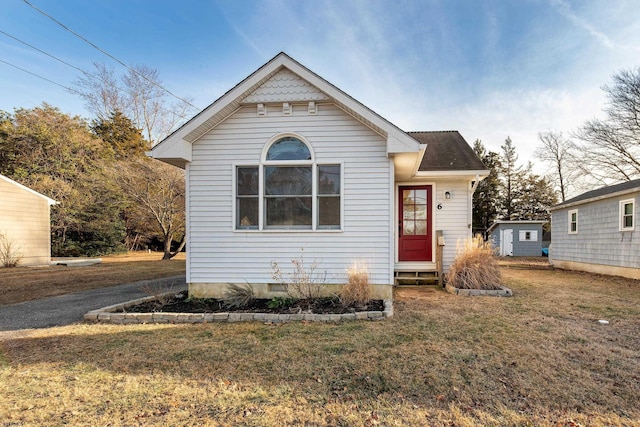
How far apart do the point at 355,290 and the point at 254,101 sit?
4025mm

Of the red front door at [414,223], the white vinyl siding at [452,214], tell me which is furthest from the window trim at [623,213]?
the red front door at [414,223]

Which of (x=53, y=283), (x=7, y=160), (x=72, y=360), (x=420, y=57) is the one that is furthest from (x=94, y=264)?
(x=420, y=57)

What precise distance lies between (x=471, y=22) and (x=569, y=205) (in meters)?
8.14

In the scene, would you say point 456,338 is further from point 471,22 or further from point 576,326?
point 471,22

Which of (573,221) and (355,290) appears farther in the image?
(573,221)

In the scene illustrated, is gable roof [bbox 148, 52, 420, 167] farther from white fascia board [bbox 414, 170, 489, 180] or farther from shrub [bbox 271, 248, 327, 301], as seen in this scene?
shrub [bbox 271, 248, 327, 301]

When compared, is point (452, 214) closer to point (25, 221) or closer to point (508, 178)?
point (25, 221)

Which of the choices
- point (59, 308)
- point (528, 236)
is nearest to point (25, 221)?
point (59, 308)

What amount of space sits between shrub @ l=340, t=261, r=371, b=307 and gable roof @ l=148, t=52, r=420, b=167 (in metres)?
2.32

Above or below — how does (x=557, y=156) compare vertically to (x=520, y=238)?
above

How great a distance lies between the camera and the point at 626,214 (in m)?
9.34

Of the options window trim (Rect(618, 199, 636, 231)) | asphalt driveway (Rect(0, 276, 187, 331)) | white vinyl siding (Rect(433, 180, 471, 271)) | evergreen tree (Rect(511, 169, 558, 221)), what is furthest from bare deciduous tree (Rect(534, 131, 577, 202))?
asphalt driveway (Rect(0, 276, 187, 331))

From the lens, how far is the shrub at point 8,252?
40.0 ft

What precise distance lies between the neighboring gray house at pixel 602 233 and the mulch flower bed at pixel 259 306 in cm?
897
